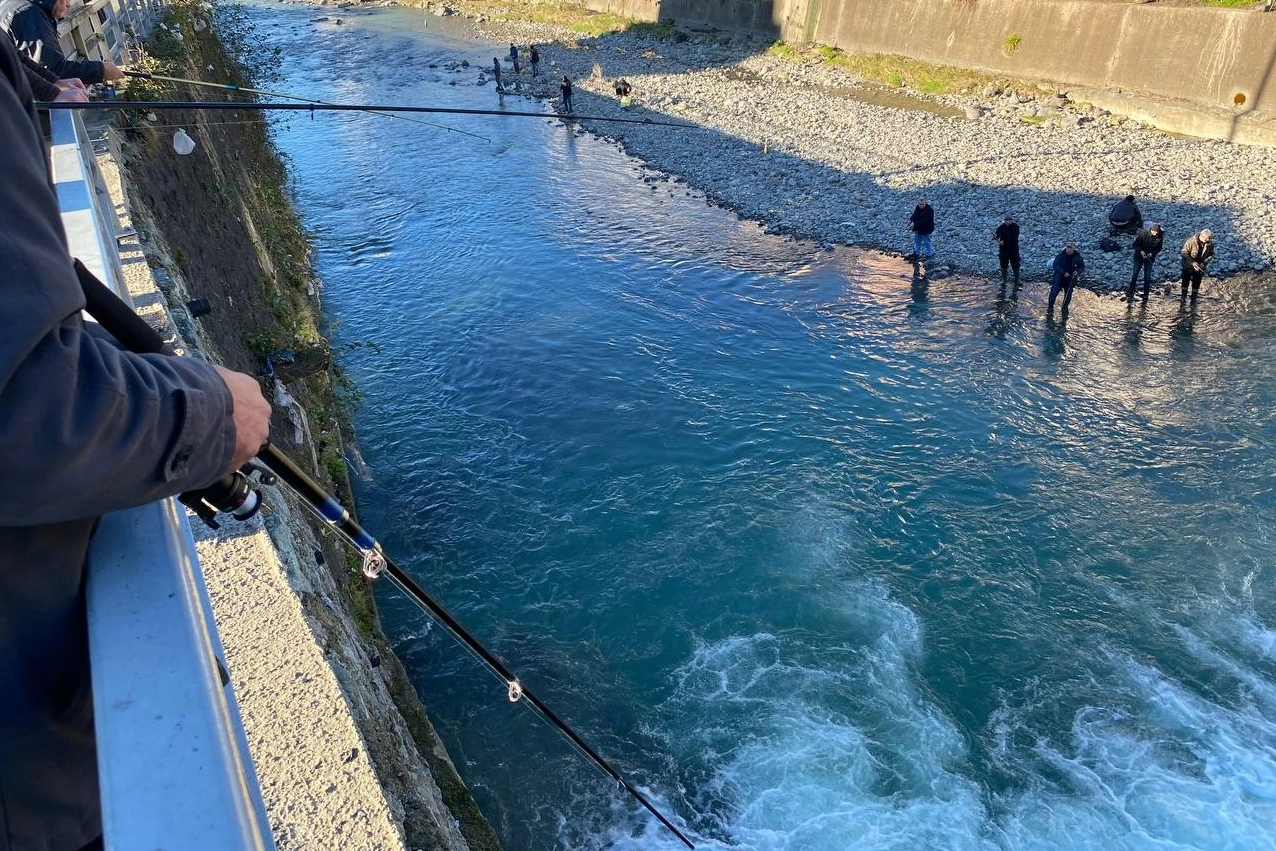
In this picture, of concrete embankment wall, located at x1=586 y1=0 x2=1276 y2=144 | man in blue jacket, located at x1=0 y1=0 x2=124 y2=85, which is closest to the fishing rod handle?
man in blue jacket, located at x1=0 y1=0 x2=124 y2=85

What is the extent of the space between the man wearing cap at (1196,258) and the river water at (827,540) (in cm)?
66

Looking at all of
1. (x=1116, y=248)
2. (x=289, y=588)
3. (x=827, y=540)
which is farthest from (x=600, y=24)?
(x=289, y=588)

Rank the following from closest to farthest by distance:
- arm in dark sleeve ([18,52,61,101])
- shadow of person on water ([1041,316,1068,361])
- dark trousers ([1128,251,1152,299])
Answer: arm in dark sleeve ([18,52,61,101])
shadow of person on water ([1041,316,1068,361])
dark trousers ([1128,251,1152,299])

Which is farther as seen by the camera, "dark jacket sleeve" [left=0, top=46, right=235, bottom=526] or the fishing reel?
the fishing reel

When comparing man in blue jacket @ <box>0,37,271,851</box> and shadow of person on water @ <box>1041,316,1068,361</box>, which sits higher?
man in blue jacket @ <box>0,37,271,851</box>

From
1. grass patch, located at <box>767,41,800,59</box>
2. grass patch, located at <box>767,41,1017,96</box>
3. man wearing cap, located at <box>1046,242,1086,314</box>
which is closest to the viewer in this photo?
man wearing cap, located at <box>1046,242,1086,314</box>

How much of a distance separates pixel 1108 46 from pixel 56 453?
1227 inches

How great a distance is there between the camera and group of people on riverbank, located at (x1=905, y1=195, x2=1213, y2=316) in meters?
15.6

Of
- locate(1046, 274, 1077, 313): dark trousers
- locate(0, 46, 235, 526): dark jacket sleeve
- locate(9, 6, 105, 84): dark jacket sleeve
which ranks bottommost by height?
locate(1046, 274, 1077, 313): dark trousers

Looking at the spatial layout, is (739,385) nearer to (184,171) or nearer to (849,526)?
(849,526)

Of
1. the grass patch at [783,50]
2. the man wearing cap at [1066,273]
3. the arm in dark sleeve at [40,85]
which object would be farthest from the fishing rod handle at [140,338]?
the grass patch at [783,50]

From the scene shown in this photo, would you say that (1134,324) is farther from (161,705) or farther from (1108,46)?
(161,705)

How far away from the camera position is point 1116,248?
17.9 meters

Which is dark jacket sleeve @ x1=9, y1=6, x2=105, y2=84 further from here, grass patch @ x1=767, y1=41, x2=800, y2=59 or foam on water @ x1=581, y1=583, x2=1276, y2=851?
grass patch @ x1=767, y1=41, x2=800, y2=59
